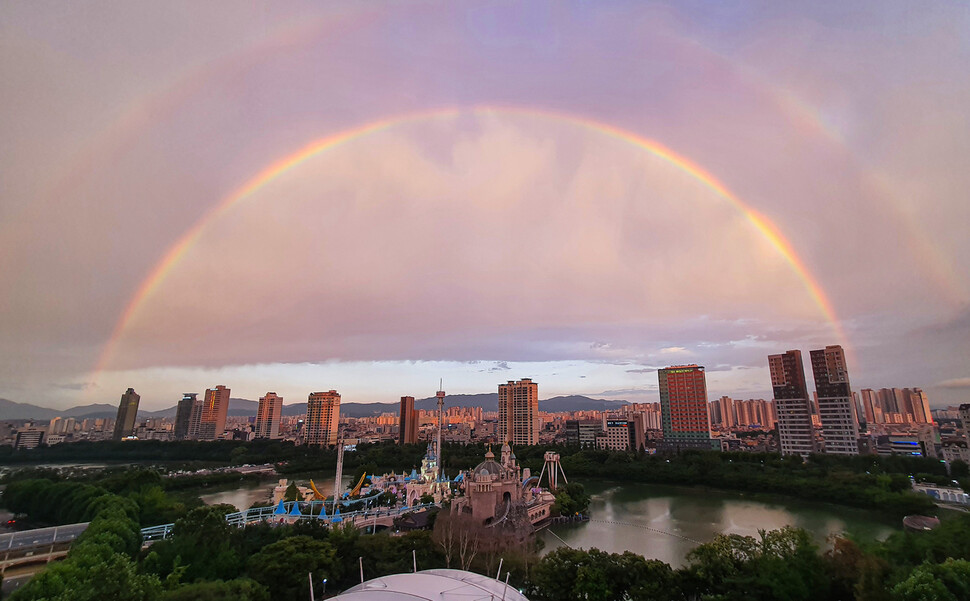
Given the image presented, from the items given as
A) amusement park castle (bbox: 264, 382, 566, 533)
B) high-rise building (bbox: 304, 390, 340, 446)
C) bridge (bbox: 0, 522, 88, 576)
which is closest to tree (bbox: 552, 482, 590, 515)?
amusement park castle (bbox: 264, 382, 566, 533)

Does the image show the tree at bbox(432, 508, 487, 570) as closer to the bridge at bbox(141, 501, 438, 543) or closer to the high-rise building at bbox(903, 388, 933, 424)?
the bridge at bbox(141, 501, 438, 543)

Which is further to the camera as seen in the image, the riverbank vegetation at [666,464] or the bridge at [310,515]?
the riverbank vegetation at [666,464]

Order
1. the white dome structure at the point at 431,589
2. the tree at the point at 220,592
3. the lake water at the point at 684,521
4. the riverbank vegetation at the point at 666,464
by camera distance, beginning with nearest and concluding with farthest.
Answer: the white dome structure at the point at 431,589 < the tree at the point at 220,592 < the lake water at the point at 684,521 < the riverbank vegetation at the point at 666,464

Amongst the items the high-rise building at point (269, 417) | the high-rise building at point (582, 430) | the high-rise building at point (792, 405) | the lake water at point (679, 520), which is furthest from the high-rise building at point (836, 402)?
the high-rise building at point (269, 417)

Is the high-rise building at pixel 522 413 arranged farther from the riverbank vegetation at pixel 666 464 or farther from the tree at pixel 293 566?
the tree at pixel 293 566

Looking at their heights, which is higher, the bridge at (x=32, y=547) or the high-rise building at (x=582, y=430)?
the high-rise building at (x=582, y=430)

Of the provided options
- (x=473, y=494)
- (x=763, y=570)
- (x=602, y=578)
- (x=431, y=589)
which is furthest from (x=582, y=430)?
(x=431, y=589)
